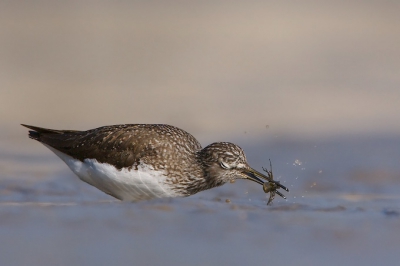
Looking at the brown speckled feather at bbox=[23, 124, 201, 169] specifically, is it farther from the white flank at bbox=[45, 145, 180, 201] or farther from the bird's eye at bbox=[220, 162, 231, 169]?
the bird's eye at bbox=[220, 162, 231, 169]

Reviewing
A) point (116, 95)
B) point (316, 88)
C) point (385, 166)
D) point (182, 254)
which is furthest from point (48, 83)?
point (182, 254)

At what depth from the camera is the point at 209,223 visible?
935 cm

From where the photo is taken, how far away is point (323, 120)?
730 inches

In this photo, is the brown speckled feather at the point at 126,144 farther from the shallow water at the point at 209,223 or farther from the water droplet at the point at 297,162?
the water droplet at the point at 297,162

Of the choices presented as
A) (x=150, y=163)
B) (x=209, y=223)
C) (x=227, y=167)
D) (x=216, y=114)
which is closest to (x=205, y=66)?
(x=216, y=114)

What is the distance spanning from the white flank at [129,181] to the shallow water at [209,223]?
0.48 ft

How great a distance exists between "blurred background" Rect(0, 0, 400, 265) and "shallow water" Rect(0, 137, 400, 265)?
0.02m

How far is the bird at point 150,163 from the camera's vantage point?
10.4 meters

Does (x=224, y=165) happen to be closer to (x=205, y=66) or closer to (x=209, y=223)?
(x=209, y=223)

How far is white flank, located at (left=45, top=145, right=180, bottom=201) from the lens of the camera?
33.9ft

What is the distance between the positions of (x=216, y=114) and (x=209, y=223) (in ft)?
30.4

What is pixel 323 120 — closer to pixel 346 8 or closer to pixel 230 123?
pixel 230 123

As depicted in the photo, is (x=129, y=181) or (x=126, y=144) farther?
(x=126, y=144)

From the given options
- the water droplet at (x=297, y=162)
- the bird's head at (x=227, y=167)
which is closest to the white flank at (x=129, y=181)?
the bird's head at (x=227, y=167)
